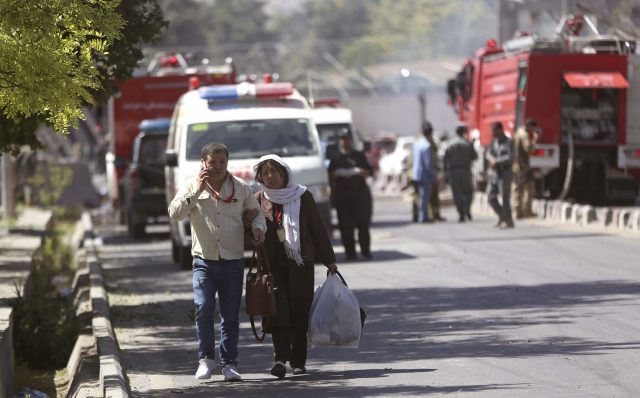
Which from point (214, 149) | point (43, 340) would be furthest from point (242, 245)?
point (43, 340)

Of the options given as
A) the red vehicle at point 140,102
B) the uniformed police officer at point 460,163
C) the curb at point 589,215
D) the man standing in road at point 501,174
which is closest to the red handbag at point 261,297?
the curb at point 589,215

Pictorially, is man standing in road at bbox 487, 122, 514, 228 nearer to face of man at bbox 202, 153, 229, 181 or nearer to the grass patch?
the grass patch

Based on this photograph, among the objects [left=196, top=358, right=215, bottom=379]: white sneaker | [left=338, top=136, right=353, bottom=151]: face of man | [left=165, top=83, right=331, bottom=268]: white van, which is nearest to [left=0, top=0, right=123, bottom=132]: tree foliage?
[left=196, top=358, right=215, bottom=379]: white sneaker

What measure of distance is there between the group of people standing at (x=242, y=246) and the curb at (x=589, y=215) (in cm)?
1333

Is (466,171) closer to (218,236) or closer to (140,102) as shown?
(140,102)

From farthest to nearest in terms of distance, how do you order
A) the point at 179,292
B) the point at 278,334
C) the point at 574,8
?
the point at 574,8, the point at 179,292, the point at 278,334

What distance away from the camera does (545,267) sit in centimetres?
1781

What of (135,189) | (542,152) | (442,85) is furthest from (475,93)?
(442,85)

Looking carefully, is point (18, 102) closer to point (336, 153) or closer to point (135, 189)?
point (336, 153)

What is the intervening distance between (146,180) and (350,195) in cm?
718

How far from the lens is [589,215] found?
977 inches

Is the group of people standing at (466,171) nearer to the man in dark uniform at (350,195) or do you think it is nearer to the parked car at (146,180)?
the parked car at (146,180)

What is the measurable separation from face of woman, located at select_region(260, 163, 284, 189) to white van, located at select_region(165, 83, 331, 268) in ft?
26.5

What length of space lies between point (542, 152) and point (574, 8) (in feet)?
18.0
